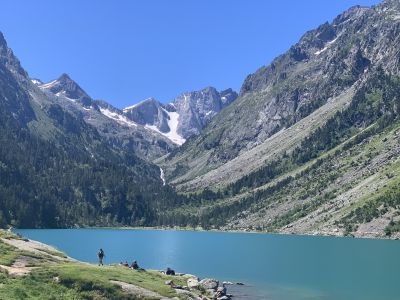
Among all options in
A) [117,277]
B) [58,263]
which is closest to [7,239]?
[58,263]

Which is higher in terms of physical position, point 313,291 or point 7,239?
point 7,239

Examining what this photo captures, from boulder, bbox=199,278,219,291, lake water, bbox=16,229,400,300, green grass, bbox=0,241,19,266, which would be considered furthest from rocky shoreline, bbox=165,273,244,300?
green grass, bbox=0,241,19,266

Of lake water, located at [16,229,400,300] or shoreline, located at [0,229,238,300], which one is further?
lake water, located at [16,229,400,300]

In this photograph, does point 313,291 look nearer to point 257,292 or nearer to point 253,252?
point 257,292

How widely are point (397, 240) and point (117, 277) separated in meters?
159

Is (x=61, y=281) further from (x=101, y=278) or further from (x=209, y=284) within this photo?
(x=209, y=284)

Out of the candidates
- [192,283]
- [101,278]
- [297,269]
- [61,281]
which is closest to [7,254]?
[61,281]

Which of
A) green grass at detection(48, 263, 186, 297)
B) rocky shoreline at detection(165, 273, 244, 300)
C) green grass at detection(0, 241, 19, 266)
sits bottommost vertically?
rocky shoreline at detection(165, 273, 244, 300)

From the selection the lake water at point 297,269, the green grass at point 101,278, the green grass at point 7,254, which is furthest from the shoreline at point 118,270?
the lake water at point 297,269

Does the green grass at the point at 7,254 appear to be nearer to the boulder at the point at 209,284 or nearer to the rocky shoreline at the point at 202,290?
the rocky shoreline at the point at 202,290

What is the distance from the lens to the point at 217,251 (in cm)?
15688

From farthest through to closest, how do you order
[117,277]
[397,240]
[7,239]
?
[397,240], [7,239], [117,277]

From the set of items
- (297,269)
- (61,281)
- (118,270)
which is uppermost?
(297,269)

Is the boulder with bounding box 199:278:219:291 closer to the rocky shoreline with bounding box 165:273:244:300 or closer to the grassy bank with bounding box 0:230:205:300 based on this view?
the rocky shoreline with bounding box 165:273:244:300
